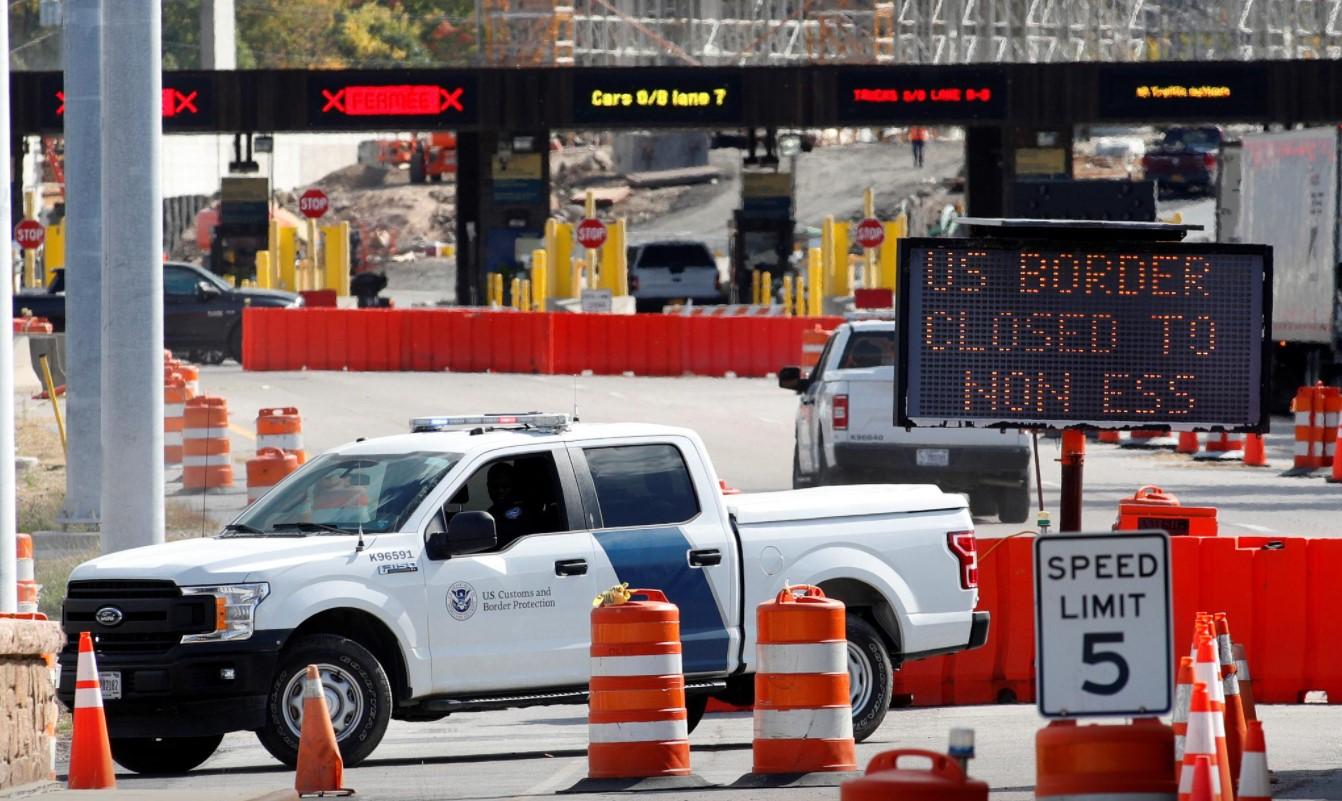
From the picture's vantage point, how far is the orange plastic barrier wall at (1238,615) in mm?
14164

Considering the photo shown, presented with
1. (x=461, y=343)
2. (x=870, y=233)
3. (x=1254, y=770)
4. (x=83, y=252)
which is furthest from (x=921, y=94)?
(x=1254, y=770)

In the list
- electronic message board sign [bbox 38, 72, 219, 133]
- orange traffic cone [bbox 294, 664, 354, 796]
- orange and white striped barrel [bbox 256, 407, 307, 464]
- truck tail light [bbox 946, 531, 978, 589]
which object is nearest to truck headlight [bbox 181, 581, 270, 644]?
orange traffic cone [bbox 294, 664, 354, 796]

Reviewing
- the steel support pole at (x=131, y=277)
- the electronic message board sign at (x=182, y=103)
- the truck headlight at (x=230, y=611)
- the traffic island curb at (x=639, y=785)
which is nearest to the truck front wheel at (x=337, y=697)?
the truck headlight at (x=230, y=611)

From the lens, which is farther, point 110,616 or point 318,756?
point 110,616

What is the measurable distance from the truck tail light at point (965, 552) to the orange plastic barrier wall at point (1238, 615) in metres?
1.32

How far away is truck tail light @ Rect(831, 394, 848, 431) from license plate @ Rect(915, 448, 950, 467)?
28.9 inches

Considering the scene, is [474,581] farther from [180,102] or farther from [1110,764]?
[180,102]

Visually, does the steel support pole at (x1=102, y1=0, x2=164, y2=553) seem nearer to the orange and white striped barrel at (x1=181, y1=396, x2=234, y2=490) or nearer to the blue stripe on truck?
the blue stripe on truck

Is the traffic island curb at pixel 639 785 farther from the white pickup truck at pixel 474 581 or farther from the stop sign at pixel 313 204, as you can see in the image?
the stop sign at pixel 313 204

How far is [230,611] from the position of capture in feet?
37.2

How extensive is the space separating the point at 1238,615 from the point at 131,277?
24.6 feet

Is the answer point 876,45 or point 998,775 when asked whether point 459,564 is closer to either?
point 998,775

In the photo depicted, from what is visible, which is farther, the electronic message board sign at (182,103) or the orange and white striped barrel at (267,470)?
the electronic message board sign at (182,103)

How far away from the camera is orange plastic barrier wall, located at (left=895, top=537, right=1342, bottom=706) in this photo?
1416 cm
